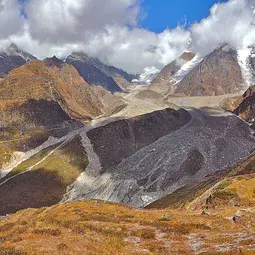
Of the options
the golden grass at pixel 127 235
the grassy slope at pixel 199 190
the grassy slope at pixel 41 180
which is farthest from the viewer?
the grassy slope at pixel 41 180

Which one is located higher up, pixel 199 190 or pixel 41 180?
pixel 41 180

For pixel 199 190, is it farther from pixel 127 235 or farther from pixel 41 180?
pixel 41 180

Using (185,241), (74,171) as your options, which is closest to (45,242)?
(185,241)

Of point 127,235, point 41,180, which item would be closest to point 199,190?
point 127,235

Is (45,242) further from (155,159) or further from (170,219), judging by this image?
(155,159)

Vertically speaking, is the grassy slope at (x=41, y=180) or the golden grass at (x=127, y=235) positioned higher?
the grassy slope at (x=41, y=180)

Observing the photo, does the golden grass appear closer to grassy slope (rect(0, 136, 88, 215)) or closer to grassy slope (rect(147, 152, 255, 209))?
grassy slope (rect(147, 152, 255, 209))

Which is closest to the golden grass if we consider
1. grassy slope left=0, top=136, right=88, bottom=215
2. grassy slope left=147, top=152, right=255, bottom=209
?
grassy slope left=147, top=152, right=255, bottom=209

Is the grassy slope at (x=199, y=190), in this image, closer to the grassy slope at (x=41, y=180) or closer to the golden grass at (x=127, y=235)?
the golden grass at (x=127, y=235)

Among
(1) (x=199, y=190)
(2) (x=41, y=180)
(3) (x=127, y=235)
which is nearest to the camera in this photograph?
(3) (x=127, y=235)

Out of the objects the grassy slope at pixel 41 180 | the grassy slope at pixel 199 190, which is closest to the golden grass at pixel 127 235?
the grassy slope at pixel 199 190

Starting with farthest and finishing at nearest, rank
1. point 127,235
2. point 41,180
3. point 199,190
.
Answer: point 41,180 → point 199,190 → point 127,235

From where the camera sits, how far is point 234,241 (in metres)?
28.4

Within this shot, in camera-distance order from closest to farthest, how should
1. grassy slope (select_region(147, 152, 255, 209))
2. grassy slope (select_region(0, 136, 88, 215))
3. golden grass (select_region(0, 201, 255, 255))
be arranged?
1. golden grass (select_region(0, 201, 255, 255))
2. grassy slope (select_region(147, 152, 255, 209))
3. grassy slope (select_region(0, 136, 88, 215))
